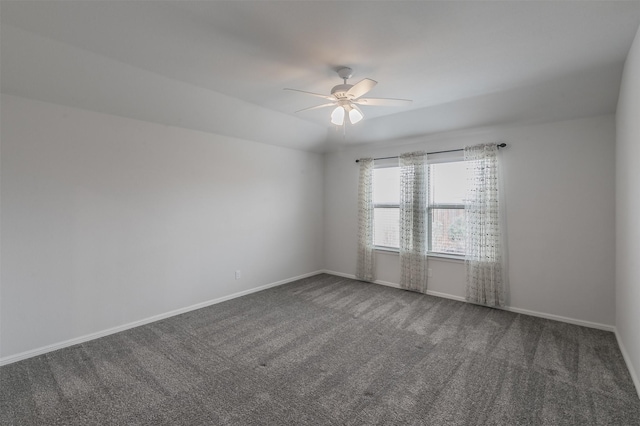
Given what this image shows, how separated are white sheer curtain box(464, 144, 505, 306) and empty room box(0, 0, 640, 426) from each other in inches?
1.1

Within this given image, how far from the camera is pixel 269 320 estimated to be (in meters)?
3.59

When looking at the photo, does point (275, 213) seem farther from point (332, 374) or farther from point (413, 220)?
point (332, 374)

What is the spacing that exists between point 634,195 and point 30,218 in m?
5.22

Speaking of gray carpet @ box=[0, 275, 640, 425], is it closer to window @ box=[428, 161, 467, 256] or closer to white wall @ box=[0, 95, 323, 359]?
white wall @ box=[0, 95, 323, 359]

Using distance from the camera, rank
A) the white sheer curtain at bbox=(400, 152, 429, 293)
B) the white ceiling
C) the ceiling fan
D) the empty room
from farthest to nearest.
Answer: the white sheer curtain at bbox=(400, 152, 429, 293), the ceiling fan, the empty room, the white ceiling

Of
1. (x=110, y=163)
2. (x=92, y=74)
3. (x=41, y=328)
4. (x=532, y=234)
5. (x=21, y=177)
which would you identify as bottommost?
(x=41, y=328)

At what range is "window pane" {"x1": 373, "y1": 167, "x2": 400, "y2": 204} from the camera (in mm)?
5066

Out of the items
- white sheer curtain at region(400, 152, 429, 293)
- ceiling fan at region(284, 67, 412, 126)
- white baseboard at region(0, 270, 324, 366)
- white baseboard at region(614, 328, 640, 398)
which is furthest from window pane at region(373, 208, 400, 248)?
white baseboard at region(614, 328, 640, 398)

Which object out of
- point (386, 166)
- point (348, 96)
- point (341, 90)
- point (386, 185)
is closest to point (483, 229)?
point (386, 185)

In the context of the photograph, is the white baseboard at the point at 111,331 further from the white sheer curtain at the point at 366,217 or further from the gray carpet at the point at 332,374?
the white sheer curtain at the point at 366,217

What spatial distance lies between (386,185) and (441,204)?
3.41ft

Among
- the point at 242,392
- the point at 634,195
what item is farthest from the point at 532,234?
the point at 242,392

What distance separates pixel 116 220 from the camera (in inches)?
129

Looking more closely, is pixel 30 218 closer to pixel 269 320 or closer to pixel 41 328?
pixel 41 328
